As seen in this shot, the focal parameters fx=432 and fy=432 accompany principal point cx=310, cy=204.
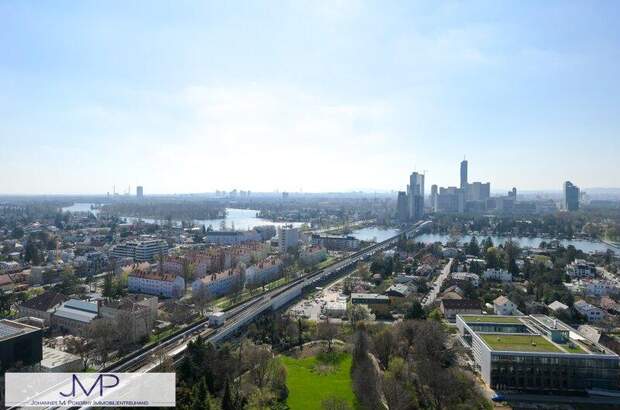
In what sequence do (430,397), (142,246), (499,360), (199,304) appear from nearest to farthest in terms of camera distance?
1. (430,397)
2. (499,360)
3. (199,304)
4. (142,246)

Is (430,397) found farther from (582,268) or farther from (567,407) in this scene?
(582,268)

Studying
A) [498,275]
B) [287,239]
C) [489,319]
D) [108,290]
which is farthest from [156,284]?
[498,275]

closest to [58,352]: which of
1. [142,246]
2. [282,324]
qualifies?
[282,324]

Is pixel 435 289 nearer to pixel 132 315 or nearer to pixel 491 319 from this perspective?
pixel 491 319

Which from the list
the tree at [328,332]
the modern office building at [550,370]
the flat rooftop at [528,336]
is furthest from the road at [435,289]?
the modern office building at [550,370]

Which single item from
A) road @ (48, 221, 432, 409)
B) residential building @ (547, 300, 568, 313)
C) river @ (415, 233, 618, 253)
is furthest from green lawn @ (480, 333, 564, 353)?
river @ (415, 233, 618, 253)

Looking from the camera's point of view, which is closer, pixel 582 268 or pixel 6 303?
pixel 6 303
